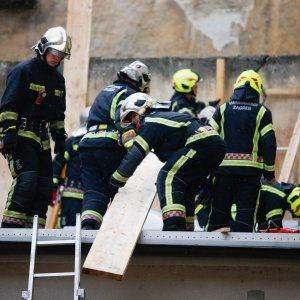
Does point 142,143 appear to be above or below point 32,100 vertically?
below

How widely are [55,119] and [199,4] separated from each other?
7.67 m

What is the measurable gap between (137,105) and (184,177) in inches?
29.5

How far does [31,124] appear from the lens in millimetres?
10969

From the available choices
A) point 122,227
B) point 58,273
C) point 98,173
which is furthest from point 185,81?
point 58,273

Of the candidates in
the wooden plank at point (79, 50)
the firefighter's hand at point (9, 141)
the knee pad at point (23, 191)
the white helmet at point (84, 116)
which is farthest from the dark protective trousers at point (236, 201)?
the wooden plank at point (79, 50)

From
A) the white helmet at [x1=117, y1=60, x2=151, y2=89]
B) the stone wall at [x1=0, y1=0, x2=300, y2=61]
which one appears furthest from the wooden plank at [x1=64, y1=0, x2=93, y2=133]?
the white helmet at [x1=117, y1=60, x2=151, y2=89]

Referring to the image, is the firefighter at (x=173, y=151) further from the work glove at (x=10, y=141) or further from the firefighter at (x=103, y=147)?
the work glove at (x=10, y=141)

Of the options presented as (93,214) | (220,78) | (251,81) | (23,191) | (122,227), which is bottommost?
(122,227)

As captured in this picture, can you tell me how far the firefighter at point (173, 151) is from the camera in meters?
10.3

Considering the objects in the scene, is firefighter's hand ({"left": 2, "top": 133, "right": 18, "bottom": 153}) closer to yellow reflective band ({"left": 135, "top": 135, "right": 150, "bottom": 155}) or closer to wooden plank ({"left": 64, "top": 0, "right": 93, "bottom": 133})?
yellow reflective band ({"left": 135, "top": 135, "right": 150, "bottom": 155})

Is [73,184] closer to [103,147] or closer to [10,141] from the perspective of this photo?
[103,147]

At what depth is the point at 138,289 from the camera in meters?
10.0

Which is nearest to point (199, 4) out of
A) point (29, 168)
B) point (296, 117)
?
point (296, 117)

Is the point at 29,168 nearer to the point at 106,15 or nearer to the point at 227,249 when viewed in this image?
the point at 227,249
